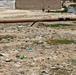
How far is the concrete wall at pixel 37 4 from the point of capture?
4031cm

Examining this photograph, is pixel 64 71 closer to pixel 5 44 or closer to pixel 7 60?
pixel 7 60

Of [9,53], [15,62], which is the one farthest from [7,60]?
[9,53]

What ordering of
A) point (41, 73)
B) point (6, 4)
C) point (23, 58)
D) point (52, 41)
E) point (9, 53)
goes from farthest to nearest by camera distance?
point (6, 4) < point (52, 41) < point (9, 53) < point (23, 58) < point (41, 73)

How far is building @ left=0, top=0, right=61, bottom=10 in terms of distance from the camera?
39.8 m

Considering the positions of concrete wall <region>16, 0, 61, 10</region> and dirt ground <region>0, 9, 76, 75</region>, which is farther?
concrete wall <region>16, 0, 61, 10</region>

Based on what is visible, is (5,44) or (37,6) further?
(37,6)

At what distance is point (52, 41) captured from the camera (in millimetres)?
14383

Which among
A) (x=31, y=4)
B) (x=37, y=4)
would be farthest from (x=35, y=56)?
(x=37, y=4)

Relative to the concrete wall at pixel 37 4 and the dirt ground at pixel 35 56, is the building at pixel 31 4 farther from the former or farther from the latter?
the dirt ground at pixel 35 56

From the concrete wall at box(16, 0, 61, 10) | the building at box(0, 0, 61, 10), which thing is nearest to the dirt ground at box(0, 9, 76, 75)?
the building at box(0, 0, 61, 10)

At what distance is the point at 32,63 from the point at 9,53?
74.5 inches

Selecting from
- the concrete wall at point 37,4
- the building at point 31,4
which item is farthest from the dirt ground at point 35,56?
the concrete wall at point 37,4

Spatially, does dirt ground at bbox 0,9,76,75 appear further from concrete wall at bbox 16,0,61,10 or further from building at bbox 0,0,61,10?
concrete wall at bbox 16,0,61,10

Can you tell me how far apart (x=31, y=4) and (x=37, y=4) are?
0.73 metres
